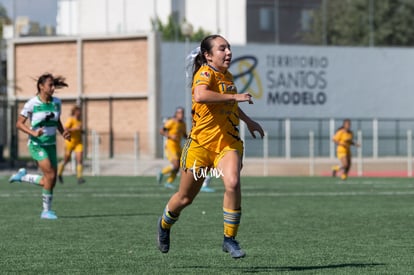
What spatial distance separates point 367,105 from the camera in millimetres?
61781

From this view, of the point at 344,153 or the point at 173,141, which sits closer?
the point at 173,141

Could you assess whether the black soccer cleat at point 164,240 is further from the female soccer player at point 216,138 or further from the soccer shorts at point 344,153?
the soccer shorts at point 344,153

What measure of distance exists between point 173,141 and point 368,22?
156 feet

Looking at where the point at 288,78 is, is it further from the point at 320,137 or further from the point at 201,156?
the point at 201,156

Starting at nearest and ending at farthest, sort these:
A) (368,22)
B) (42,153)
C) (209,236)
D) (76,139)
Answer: (209,236) → (42,153) → (76,139) → (368,22)

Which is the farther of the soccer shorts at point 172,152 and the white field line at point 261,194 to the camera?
the soccer shorts at point 172,152

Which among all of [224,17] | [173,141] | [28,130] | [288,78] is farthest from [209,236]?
[224,17]

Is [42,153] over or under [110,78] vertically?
under

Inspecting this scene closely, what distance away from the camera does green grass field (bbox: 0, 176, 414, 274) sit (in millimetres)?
10008

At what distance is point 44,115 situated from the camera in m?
16.3

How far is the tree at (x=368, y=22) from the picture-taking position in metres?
72.8

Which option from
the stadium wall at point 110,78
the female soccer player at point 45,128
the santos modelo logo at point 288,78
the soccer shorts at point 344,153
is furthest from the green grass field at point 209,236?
the santos modelo logo at point 288,78

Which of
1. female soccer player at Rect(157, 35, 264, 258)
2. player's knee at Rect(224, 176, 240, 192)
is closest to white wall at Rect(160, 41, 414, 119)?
female soccer player at Rect(157, 35, 264, 258)

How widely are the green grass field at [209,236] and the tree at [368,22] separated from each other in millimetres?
51170
